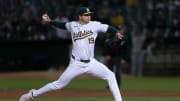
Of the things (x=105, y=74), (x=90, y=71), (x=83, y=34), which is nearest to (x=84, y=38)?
(x=83, y=34)

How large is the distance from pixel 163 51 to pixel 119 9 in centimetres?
257

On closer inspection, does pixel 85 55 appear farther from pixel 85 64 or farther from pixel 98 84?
pixel 98 84

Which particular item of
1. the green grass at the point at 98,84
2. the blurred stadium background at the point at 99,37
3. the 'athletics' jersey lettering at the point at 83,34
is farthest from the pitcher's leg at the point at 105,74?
the blurred stadium background at the point at 99,37

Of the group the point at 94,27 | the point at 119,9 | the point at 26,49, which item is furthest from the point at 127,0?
the point at 94,27

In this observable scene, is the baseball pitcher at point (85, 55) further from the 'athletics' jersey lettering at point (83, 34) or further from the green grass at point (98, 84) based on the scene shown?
the green grass at point (98, 84)

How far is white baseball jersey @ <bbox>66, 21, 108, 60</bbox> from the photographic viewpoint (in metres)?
11.0

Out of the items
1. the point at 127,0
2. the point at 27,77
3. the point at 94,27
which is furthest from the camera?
the point at 127,0

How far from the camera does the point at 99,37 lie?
23953mm

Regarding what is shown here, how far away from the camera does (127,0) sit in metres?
23.8

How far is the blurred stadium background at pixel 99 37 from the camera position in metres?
23.7

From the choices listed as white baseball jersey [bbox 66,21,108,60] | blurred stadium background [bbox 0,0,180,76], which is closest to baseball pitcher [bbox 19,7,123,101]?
white baseball jersey [bbox 66,21,108,60]

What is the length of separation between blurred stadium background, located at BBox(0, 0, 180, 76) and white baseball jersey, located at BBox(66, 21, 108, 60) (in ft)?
40.3

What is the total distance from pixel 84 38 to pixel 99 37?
13.0m

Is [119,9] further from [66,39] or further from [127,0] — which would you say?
[66,39]
